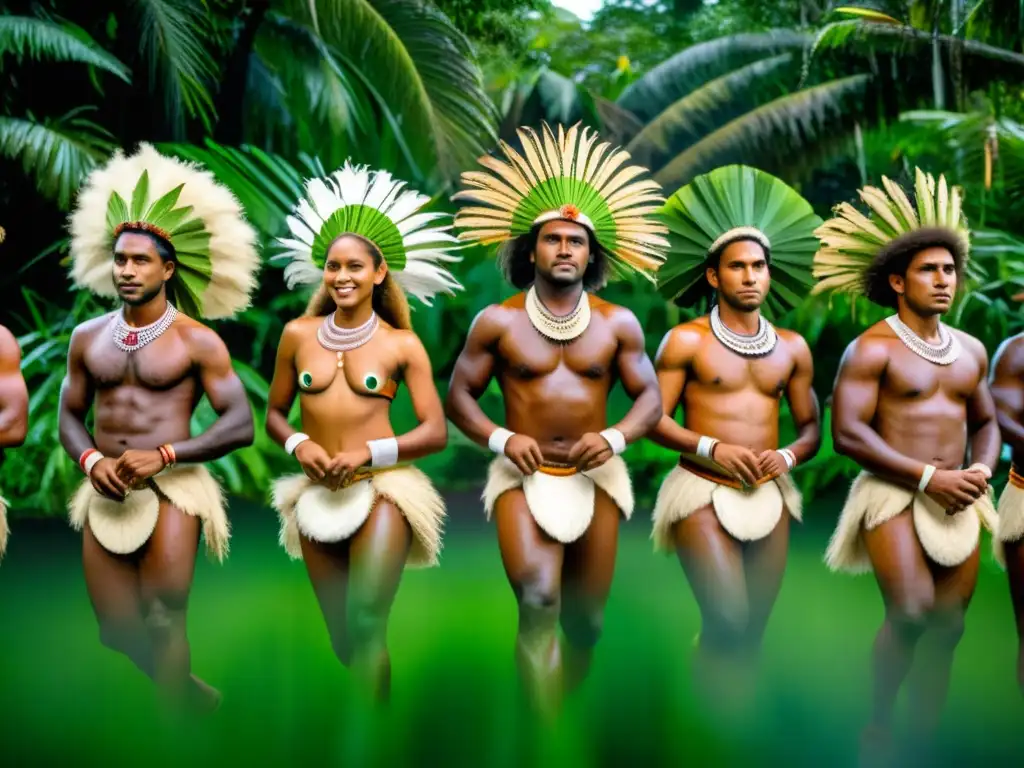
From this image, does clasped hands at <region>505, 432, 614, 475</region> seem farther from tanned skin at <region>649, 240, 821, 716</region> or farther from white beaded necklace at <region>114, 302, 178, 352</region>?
white beaded necklace at <region>114, 302, 178, 352</region>

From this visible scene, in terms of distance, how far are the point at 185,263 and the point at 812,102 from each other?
664 cm

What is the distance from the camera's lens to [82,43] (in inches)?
237

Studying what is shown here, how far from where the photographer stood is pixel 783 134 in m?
8.75

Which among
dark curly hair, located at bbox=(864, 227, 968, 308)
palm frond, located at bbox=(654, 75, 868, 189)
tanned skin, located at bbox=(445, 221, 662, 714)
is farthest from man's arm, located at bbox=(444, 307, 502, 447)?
palm frond, located at bbox=(654, 75, 868, 189)

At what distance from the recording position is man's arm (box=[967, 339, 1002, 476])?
317 cm

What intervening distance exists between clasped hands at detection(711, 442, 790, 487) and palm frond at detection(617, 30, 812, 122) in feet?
21.9

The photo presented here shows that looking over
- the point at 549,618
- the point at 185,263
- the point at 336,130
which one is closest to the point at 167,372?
the point at 185,263

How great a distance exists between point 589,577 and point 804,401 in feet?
2.68

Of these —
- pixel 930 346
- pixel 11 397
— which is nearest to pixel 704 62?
pixel 930 346

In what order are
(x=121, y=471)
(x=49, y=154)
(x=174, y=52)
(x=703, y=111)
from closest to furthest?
(x=121, y=471) < (x=49, y=154) < (x=174, y=52) < (x=703, y=111)

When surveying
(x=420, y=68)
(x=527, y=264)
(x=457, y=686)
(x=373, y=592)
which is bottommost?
(x=457, y=686)

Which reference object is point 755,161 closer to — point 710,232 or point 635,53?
point 635,53

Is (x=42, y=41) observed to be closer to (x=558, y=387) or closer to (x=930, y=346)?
(x=558, y=387)

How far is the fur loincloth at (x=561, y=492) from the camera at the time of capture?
10.1 ft
